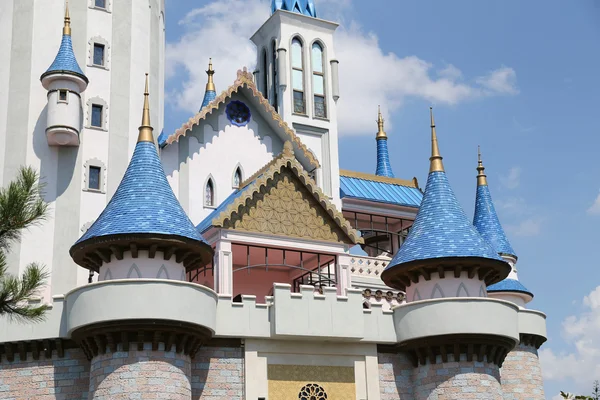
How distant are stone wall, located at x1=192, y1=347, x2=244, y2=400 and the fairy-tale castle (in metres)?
0.05

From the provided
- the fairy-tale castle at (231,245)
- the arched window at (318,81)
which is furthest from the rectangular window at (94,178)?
the arched window at (318,81)

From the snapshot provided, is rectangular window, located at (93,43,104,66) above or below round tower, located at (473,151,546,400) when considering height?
above

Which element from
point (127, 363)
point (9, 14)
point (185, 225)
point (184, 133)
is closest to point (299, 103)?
point (184, 133)

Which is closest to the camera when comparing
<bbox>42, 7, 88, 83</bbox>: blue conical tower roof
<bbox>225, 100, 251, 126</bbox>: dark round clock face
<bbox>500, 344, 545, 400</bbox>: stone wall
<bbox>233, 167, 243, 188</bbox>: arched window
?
<bbox>500, 344, 545, 400</bbox>: stone wall

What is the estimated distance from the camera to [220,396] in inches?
893

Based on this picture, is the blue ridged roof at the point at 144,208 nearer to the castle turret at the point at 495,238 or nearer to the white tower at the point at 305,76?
the white tower at the point at 305,76

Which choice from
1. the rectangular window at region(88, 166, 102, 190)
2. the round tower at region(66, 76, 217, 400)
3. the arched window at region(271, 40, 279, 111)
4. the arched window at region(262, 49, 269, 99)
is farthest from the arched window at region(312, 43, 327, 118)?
the round tower at region(66, 76, 217, 400)

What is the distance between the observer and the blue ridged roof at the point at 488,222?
3231 cm

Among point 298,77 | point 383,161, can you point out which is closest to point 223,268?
point 298,77

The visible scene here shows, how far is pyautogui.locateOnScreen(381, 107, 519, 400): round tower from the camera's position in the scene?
78.4 feet

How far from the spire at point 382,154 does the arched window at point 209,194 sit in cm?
1063

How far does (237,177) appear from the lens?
3123 cm

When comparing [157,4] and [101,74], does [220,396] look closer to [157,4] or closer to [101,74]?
[101,74]

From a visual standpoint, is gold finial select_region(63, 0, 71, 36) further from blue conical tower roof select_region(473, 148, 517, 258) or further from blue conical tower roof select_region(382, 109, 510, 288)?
blue conical tower roof select_region(473, 148, 517, 258)
